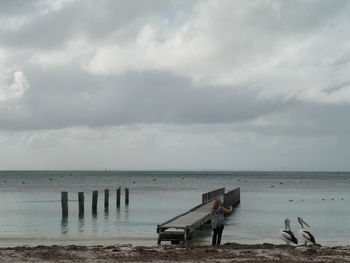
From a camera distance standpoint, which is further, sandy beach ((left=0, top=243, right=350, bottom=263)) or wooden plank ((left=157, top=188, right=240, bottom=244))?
wooden plank ((left=157, top=188, right=240, bottom=244))

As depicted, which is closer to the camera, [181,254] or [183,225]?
[181,254]

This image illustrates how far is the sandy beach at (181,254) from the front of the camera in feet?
52.8

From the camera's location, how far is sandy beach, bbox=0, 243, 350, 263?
52.8 ft

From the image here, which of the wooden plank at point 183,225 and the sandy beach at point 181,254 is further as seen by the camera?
the wooden plank at point 183,225

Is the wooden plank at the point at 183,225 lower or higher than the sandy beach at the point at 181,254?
higher

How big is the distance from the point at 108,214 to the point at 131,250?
20.9 metres

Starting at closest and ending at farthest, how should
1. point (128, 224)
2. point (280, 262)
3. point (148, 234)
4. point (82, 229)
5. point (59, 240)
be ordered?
point (280, 262) → point (59, 240) → point (148, 234) → point (82, 229) → point (128, 224)

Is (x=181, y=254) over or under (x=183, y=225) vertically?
under

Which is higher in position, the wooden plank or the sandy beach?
the wooden plank

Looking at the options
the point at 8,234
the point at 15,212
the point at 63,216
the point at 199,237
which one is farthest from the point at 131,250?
the point at 15,212

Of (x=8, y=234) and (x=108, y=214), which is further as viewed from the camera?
(x=108, y=214)

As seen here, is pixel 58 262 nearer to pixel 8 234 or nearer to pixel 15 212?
pixel 8 234

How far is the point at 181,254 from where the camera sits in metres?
17.0

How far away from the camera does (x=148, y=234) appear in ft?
88.6
